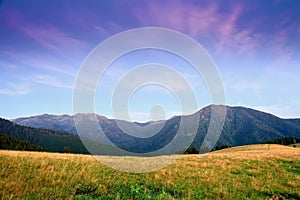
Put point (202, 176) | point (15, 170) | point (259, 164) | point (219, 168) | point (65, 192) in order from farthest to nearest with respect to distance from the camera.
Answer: point (259, 164) < point (219, 168) < point (202, 176) < point (15, 170) < point (65, 192)

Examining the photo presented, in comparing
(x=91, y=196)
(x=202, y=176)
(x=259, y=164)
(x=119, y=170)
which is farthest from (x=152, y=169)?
(x=259, y=164)

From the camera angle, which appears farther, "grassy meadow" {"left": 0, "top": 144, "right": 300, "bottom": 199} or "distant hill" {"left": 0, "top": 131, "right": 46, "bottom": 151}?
"distant hill" {"left": 0, "top": 131, "right": 46, "bottom": 151}

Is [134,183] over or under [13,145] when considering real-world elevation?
over

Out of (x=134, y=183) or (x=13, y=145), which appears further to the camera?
(x=13, y=145)

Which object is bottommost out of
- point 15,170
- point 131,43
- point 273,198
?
point 273,198

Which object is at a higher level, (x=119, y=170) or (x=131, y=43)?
(x=131, y=43)

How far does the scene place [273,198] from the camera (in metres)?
11.6

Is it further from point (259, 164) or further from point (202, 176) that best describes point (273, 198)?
point (259, 164)

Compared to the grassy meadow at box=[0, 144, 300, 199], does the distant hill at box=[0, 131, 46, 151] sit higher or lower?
lower

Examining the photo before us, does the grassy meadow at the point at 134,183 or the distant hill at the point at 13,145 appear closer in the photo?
the grassy meadow at the point at 134,183

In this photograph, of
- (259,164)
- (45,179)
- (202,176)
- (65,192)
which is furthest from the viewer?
(259,164)

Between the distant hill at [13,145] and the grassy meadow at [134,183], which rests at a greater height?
the grassy meadow at [134,183]

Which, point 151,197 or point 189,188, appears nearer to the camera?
point 151,197

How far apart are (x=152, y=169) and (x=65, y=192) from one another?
23.4ft
